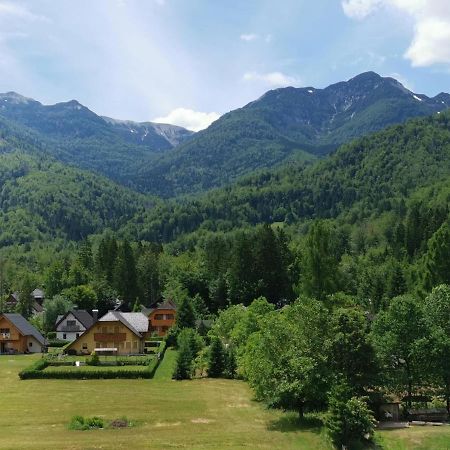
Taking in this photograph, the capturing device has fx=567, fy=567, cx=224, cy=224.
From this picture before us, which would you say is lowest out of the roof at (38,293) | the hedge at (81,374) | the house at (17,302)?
the hedge at (81,374)

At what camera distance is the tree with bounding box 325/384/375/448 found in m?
35.6

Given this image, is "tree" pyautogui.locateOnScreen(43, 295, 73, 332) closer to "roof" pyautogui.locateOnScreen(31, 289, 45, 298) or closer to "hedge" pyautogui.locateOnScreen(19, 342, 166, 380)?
"hedge" pyautogui.locateOnScreen(19, 342, 166, 380)

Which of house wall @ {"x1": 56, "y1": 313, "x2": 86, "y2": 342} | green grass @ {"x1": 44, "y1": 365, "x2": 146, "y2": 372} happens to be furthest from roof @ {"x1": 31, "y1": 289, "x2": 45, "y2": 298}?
green grass @ {"x1": 44, "y1": 365, "x2": 146, "y2": 372}

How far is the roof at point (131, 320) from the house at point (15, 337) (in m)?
12.4

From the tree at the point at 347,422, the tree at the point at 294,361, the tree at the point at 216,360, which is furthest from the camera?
the tree at the point at 216,360

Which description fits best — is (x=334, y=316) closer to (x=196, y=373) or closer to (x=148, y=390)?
(x=148, y=390)

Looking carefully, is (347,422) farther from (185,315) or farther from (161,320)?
(161,320)

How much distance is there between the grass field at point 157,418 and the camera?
36469mm

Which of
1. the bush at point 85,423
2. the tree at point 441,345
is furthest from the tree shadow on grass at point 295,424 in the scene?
the bush at point 85,423

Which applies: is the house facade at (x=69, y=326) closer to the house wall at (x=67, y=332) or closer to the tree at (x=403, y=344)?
the house wall at (x=67, y=332)

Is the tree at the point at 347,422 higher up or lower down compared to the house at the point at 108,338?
lower down

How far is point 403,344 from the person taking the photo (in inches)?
1802

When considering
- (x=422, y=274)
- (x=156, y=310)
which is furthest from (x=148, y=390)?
(x=156, y=310)

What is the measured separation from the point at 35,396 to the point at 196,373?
20.4m
